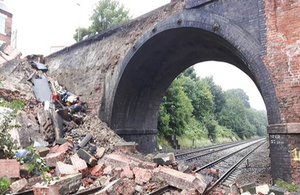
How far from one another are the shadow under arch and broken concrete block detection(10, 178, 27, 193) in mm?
5863

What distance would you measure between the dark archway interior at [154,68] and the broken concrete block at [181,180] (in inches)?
189

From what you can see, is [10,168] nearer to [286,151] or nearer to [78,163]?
[78,163]

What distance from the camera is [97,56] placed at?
39.1 ft

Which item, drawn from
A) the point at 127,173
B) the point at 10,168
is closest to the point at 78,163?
the point at 127,173

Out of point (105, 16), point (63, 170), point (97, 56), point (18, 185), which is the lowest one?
point (18, 185)

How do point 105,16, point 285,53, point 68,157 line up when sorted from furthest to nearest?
point 105,16, point 68,157, point 285,53

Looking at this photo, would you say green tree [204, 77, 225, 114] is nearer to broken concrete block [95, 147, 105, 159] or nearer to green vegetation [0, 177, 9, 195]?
broken concrete block [95, 147, 105, 159]

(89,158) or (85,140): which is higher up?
(85,140)

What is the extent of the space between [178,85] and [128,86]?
10.2 meters

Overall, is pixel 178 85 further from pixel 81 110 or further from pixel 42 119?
pixel 42 119

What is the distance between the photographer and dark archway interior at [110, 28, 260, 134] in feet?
31.4

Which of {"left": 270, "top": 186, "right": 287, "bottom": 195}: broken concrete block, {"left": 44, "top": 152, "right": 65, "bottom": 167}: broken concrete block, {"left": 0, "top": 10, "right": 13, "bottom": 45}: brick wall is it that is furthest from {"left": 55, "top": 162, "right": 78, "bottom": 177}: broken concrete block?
{"left": 0, "top": 10, "right": 13, "bottom": 45}: brick wall

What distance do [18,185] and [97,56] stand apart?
26.5ft

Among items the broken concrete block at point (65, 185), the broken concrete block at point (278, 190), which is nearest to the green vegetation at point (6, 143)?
the broken concrete block at point (65, 185)
